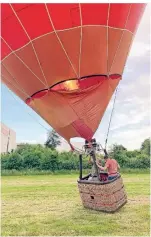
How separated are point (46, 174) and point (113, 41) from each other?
30.2ft

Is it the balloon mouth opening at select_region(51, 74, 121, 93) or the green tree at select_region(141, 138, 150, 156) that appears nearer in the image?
the balloon mouth opening at select_region(51, 74, 121, 93)

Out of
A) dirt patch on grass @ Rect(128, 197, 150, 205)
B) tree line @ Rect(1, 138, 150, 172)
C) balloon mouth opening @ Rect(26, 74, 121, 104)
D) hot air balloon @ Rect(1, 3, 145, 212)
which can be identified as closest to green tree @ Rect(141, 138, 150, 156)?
tree line @ Rect(1, 138, 150, 172)

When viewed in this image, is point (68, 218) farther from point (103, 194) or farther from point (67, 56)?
point (67, 56)

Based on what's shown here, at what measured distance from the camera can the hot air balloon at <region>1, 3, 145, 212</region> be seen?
386cm

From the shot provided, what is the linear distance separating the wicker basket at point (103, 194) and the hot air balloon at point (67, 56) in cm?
68

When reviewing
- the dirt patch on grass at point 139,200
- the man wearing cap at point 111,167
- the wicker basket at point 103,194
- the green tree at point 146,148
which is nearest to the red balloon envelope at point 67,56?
the man wearing cap at point 111,167

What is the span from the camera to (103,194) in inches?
189

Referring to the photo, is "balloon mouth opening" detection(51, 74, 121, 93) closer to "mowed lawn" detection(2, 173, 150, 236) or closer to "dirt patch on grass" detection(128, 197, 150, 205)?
"mowed lawn" detection(2, 173, 150, 236)

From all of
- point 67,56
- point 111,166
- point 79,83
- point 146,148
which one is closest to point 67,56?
point 67,56

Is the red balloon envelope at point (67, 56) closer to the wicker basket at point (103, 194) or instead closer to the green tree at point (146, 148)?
the wicker basket at point (103, 194)

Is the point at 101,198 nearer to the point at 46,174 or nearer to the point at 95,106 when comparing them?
the point at 95,106

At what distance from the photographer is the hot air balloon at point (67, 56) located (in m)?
3.86

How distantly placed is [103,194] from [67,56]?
6.29 feet

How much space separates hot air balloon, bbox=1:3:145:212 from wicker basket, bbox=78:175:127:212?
0.68 metres
